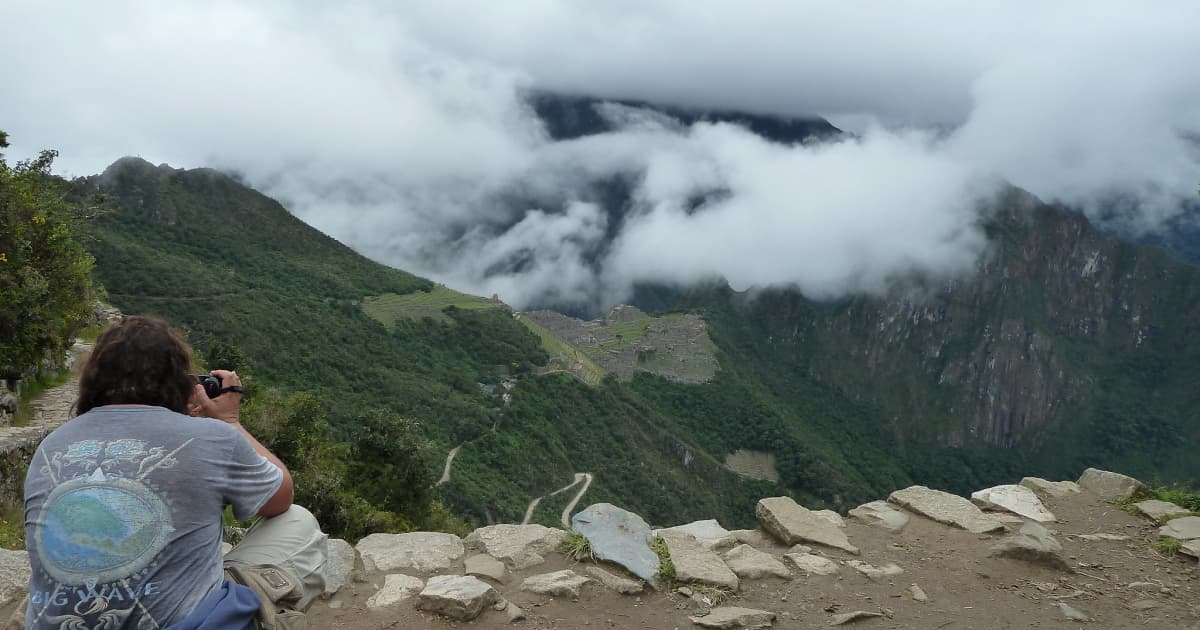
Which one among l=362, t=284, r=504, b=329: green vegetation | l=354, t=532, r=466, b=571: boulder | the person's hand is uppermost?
the person's hand

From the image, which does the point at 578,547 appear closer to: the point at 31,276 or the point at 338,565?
the point at 338,565

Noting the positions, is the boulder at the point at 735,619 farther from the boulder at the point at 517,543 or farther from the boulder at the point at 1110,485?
the boulder at the point at 1110,485

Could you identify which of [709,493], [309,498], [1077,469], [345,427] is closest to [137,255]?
[345,427]

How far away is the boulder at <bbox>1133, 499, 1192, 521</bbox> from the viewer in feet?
20.7

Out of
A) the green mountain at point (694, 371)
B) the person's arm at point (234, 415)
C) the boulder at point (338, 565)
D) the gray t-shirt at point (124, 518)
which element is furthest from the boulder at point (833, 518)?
the green mountain at point (694, 371)

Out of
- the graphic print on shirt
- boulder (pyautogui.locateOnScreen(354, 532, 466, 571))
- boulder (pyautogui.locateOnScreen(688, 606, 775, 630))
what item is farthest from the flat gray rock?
the graphic print on shirt

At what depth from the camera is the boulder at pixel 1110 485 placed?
7.10 metres

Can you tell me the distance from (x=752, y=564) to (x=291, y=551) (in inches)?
135

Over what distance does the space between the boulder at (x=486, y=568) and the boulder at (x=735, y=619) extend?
1.41m

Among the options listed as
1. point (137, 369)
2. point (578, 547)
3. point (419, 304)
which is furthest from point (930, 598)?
point (419, 304)

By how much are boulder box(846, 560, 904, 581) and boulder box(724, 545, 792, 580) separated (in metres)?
0.58

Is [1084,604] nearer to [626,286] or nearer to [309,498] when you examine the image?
[309,498]

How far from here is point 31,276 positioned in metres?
9.05

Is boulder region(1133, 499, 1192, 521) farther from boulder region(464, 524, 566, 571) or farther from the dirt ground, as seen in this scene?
boulder region(464, 524, 566, 571)
